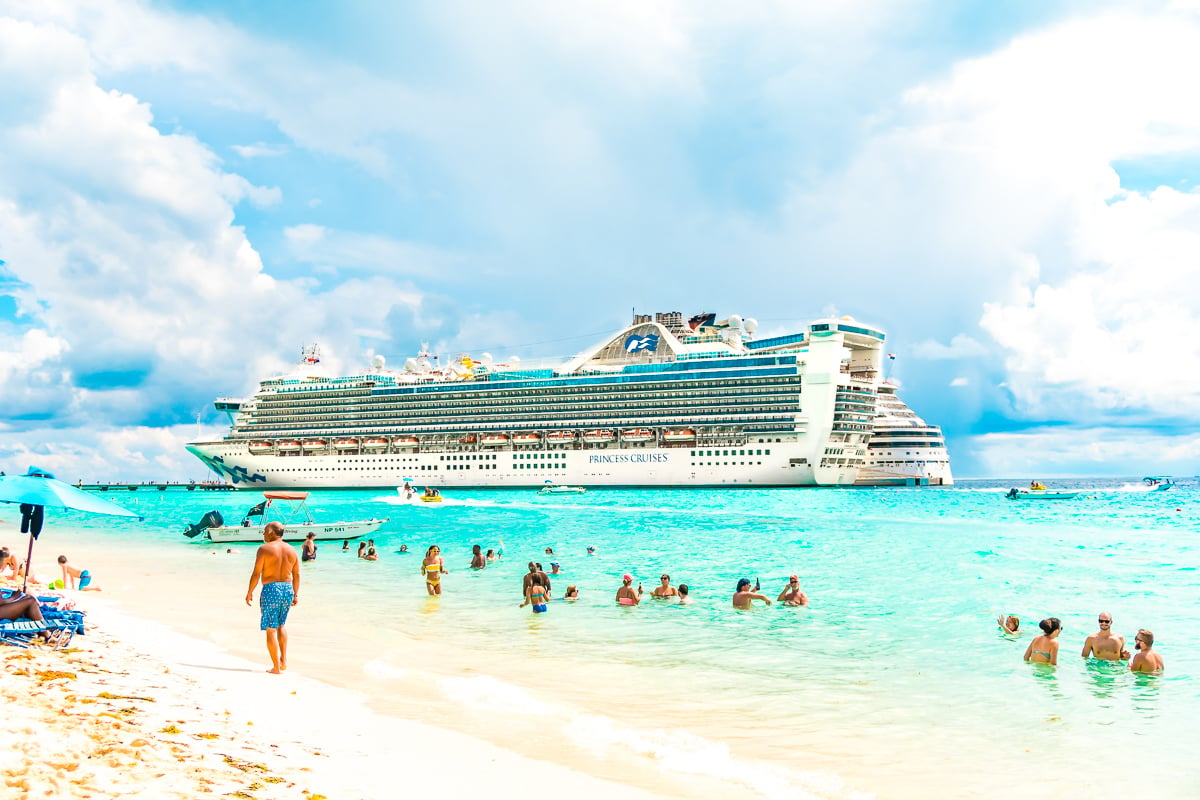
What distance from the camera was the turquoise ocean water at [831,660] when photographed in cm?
734

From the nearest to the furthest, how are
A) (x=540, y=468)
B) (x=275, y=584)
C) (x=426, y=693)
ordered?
(x=275, y=584) → (x=426, y=693) → (x=540, y=468)

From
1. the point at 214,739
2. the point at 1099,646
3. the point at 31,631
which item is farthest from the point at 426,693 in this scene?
the point at 1099,646

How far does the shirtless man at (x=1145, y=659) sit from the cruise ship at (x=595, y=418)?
66705mm

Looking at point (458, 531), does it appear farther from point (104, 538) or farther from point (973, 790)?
point (973, 790)

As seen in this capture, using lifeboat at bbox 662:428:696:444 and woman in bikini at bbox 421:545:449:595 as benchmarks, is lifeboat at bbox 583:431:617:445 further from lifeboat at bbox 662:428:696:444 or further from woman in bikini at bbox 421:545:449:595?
woman in bikini at bbox 421:545:449:595

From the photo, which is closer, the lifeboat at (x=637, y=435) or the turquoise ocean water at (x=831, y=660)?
the turquoise ocean water at (x=831, y=660)

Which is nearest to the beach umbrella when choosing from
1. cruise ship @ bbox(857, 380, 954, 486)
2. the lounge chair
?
the lounge chair

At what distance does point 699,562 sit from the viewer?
23.0 metres

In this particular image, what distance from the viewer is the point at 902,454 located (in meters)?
86.7

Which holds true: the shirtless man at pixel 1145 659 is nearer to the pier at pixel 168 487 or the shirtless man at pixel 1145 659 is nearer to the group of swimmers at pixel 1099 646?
the group of swimmers at pixel 1099 646

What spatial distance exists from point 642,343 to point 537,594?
79.9 meters

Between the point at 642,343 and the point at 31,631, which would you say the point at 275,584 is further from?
the point at 642,343

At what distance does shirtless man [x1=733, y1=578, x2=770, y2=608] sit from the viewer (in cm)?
1527

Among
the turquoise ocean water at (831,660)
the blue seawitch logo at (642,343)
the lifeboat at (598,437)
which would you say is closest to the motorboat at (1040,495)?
the lifeboat at (598,437)
